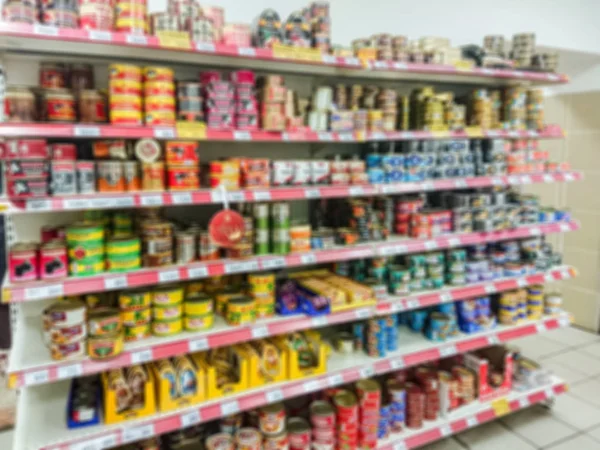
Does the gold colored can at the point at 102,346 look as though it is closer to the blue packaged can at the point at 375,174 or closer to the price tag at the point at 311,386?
the price tag at the point at 311,386

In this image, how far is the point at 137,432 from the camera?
1.97 meters

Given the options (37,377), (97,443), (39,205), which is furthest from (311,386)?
(39,205)

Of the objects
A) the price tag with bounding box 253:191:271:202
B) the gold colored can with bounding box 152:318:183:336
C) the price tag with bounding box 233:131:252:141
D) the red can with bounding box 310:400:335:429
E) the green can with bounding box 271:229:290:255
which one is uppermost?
the price tag with bounding box 233:131:252:141

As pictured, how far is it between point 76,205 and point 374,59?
1.59m

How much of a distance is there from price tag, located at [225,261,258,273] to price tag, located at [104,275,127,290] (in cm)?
44

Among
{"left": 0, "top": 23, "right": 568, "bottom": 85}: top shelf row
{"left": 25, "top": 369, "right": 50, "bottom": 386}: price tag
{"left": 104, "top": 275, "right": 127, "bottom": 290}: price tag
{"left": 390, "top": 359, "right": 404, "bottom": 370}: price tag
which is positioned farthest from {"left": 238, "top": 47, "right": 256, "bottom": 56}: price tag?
{"left": 390, "top": 359, "right": 404, "bottom": 370}: price tag

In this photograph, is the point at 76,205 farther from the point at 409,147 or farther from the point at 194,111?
the point at 409,147

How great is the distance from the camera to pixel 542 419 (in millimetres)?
3109

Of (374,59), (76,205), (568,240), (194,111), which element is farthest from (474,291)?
(568,240)

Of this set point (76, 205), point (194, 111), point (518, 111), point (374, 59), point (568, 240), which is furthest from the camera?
point (568, 240)

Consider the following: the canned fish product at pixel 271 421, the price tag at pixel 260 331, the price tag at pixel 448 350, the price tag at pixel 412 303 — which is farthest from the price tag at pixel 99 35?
the price tag at pixel 448 350

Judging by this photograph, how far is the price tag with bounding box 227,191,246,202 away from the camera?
2102 mm

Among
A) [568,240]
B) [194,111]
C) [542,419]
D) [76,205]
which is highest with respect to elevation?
[194,111]

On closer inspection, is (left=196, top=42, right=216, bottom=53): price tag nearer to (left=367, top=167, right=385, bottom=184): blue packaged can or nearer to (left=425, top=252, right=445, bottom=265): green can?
(left=367, top=167, right=385, bottom=184): blue packaged can
